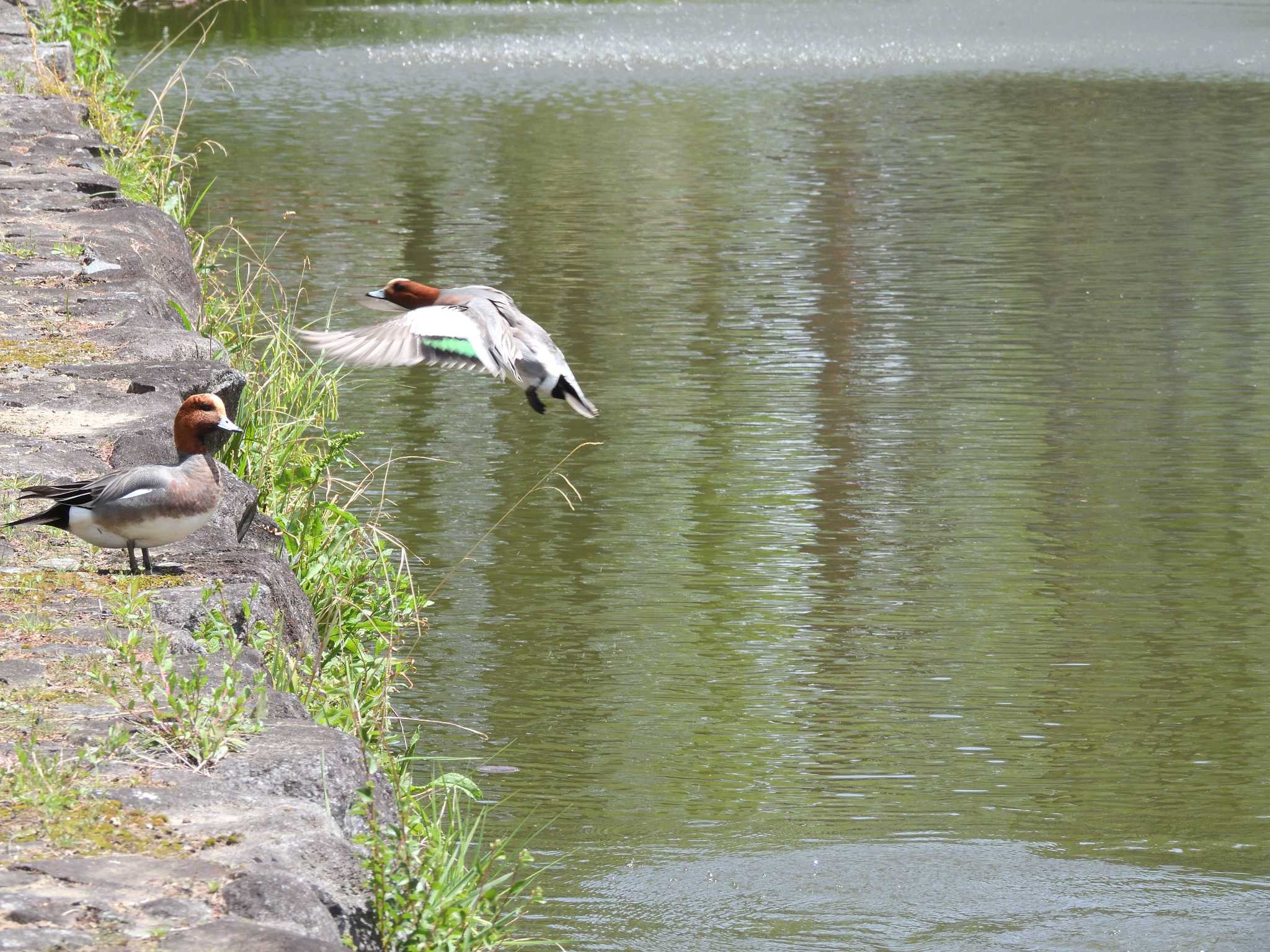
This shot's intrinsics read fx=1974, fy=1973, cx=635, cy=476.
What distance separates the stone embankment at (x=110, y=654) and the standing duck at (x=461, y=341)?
328 millimetres

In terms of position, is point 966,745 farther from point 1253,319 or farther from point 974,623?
point 1253,319

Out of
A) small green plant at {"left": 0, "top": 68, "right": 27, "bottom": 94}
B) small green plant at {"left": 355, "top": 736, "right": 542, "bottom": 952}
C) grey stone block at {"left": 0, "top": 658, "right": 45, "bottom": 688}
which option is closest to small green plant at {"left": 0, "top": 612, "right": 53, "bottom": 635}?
grey stone block at {"left": 0, "top": 658, "right": 45, "bottom": 688}

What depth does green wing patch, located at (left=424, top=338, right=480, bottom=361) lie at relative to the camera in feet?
12.9

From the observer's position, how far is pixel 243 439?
15.4ft

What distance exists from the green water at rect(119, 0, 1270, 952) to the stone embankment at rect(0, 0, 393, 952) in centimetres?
104

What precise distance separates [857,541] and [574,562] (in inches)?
33.5

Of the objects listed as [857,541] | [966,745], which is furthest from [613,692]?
[857,541]

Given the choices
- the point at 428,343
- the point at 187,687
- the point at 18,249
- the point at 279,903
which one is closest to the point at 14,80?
the point at 18,249

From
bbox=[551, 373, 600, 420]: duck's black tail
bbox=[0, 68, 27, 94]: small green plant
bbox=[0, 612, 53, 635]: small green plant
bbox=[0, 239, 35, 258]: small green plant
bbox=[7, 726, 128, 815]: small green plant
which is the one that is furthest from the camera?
bbox=[0, 68, 27, 94]: small green plant

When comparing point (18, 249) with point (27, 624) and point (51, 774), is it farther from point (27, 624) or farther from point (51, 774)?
point (51, 774)

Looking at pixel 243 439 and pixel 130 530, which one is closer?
pixel 130 530

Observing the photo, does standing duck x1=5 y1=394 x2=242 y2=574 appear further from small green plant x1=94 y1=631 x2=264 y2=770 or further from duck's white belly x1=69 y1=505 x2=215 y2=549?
small green plant x1=94 y1=631 x2=264 y2=770

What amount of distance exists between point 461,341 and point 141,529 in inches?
44.0

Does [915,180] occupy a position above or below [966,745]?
above
